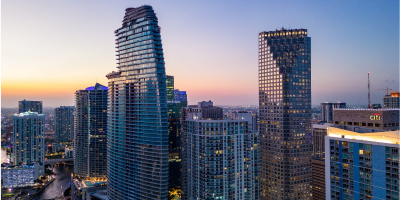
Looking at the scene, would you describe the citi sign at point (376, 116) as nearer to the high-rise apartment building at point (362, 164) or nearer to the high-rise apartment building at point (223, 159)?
the high-rise apartment building at point (362, 164)

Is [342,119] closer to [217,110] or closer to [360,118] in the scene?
[360,118]

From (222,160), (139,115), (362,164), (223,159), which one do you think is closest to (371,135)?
(362,164)

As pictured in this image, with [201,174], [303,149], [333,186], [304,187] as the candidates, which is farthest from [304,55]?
[333,186]

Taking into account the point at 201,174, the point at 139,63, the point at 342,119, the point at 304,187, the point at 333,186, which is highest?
the point at 139,63

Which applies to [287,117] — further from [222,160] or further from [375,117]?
[375,117]

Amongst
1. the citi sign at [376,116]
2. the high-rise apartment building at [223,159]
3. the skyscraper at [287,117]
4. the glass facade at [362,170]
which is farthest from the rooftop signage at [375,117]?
the skyscraper at [287,117]

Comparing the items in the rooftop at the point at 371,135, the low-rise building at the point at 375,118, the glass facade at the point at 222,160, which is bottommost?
the glass facade at the point at 222,160

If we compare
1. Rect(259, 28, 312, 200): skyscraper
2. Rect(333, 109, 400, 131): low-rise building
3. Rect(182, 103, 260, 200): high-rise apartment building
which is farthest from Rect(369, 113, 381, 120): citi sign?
Rect(259, 28, 312, 200): skyscraper
